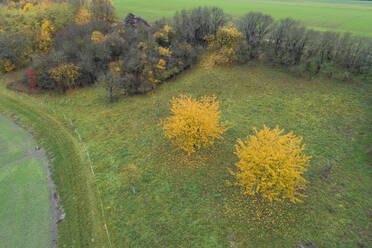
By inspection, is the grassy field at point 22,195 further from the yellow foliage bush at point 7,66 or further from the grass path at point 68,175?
the yellow foliage bush at point 7,66

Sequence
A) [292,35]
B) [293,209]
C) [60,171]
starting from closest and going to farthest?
[293,209], [60,171], [292,35]

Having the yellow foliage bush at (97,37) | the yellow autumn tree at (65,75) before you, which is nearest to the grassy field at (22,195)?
the yellow autumn tree at (65,75)

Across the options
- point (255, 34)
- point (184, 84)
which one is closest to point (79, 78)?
point (184, 84)

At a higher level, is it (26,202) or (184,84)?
(184,84)

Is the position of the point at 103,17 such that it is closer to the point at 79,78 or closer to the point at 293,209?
the point at 79,78

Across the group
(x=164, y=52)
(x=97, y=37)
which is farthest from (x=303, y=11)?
(x=97, y=37)

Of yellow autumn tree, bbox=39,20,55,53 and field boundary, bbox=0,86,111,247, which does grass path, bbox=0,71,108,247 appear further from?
yellow autumn tree, bbox=39,20,55,53

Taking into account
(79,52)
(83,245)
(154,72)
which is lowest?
(83,245)

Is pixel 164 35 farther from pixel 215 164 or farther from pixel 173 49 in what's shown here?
pixel 215 164
